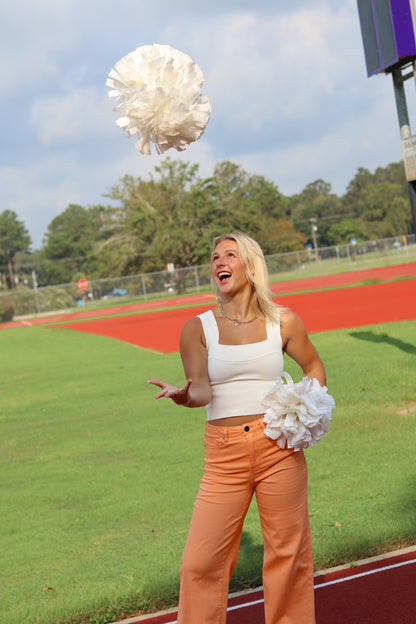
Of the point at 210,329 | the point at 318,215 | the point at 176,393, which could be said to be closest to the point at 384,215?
the point at 318,215

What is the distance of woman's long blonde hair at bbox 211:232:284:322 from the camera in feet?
11.2

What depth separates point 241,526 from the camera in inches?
128

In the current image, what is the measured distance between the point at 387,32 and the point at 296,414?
8.59 m

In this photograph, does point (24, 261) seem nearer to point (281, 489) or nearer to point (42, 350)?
point (42, 350)

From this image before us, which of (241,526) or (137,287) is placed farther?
(137,287)

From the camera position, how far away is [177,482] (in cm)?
741

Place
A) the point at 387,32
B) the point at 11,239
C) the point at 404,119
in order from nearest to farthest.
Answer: the point at 387,32
the point at 404,119
the point at 11,239

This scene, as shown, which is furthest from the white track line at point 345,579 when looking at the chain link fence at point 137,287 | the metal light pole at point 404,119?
the chain link fence at point 137,287

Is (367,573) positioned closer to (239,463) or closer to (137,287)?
(239,463)

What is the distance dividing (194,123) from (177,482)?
476 centimetres

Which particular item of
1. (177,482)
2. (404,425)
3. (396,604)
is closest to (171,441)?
(177,482)

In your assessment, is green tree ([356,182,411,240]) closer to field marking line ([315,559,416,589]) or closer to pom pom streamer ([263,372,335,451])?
field marking line ([315,559,416,589])

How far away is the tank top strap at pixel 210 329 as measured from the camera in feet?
11.1

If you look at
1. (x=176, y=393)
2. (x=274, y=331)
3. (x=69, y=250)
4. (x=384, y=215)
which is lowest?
(x=176, y=393)
